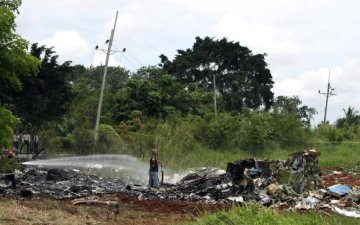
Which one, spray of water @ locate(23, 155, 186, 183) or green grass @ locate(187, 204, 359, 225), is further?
spray of water @ locate(23, 155, 186, 183)

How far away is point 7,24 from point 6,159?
4499 mm

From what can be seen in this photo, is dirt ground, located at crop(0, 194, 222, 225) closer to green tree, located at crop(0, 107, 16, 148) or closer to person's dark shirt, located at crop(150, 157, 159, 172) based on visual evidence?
green tree, located at crop(0, 107, 16, 148)

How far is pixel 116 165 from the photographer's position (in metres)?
30.5

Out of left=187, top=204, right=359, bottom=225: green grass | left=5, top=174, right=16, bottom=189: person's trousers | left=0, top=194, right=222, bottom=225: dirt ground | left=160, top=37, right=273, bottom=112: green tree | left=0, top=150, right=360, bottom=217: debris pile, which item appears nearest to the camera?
left=187, top=204, right=359, bottom=225: green grass

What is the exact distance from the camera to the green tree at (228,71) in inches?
1977

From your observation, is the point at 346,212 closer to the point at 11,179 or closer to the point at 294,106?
the point at 11,179

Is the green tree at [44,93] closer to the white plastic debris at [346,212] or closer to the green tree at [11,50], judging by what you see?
the green tree at [11,50]

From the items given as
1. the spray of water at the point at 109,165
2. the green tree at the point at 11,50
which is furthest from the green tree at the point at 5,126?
the spray of water at the point at 109,165

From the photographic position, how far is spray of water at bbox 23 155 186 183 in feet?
91.2

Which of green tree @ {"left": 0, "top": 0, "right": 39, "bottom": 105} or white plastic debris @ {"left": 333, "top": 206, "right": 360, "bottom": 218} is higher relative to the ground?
green tree @ {"left": 0, "top": 0, "right": 39, "bottom": 105}

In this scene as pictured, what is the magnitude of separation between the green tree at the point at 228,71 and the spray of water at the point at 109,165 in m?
19.2

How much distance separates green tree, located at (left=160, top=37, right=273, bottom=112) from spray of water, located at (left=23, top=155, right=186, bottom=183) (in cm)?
1925

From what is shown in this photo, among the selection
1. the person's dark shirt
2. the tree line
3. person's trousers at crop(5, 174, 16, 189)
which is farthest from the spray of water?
person's trousers at crop(5, 174, 16, 189)

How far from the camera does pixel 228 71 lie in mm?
51344
